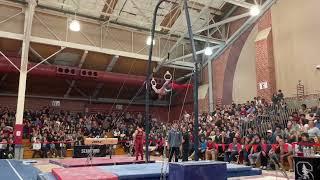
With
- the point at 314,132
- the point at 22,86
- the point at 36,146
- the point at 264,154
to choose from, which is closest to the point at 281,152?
the point at 264,154

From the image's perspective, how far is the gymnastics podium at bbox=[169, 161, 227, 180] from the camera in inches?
231

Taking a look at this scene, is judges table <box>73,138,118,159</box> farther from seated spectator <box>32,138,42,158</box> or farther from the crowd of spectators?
seated spectator <box>32,138,42,158</box>

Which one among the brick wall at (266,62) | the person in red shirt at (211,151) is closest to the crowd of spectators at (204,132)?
the person in red shirt at (211,151)

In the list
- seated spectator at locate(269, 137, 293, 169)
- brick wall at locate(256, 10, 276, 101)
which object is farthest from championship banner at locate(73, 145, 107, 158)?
brick wall at locate(256, 10, 276, 101)

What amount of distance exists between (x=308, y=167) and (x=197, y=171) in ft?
6.64

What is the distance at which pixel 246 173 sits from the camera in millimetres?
8852

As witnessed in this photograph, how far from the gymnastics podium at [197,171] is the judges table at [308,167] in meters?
1.70

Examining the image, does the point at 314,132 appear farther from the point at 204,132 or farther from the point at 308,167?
the point at 308,167

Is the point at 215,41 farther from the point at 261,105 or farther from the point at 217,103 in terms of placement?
the point at 261,105

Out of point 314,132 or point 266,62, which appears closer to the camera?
point 314,132

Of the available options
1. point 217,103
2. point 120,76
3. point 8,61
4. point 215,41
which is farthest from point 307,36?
point 8,61

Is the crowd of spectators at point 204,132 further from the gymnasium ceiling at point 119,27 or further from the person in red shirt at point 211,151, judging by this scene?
the gymnasium ceiling at point 119,27

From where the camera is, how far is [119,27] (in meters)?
20.4

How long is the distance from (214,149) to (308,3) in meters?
8.88
